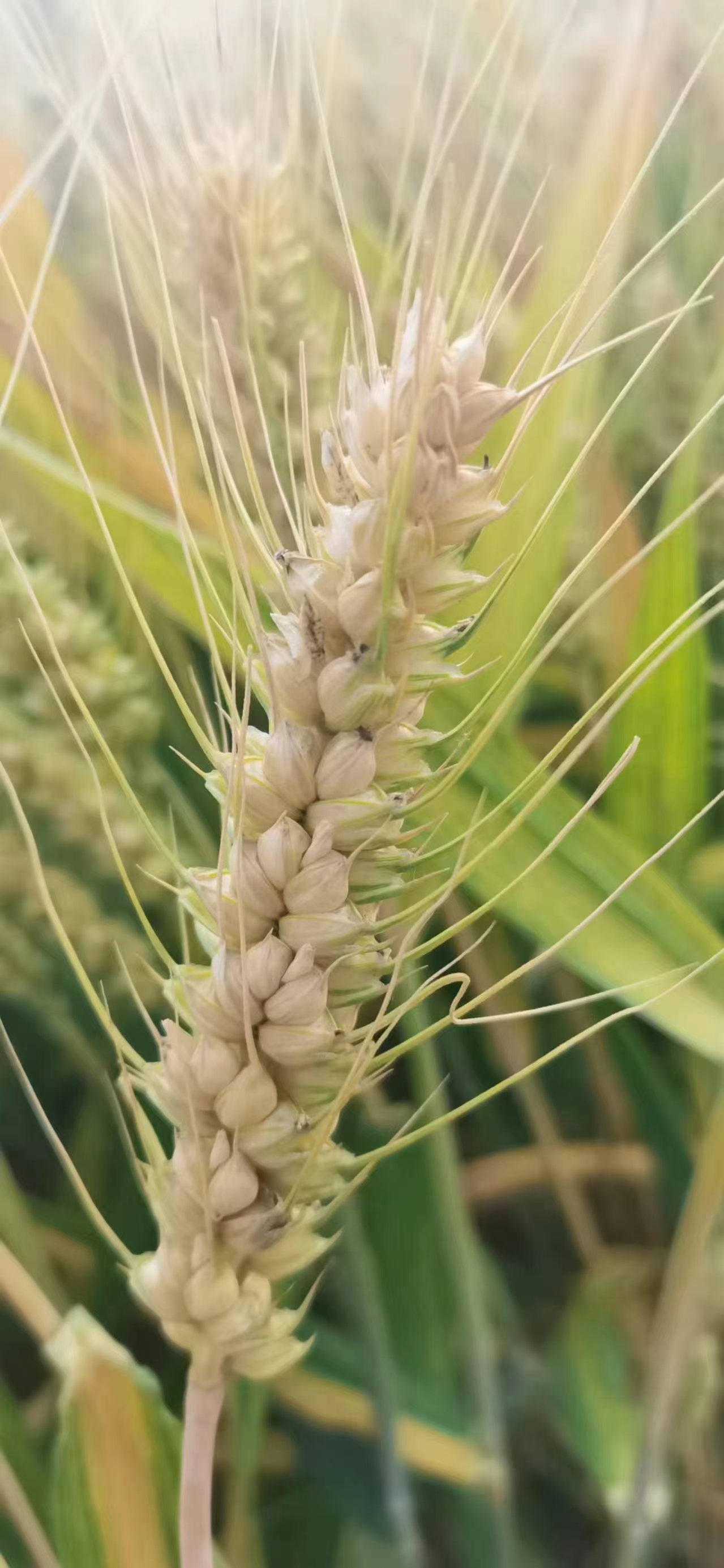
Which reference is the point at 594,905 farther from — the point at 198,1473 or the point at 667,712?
the point at 198,1473

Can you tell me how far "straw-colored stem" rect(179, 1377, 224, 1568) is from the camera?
22cm

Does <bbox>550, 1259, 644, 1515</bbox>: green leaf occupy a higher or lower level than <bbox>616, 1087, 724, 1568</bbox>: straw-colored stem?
lower

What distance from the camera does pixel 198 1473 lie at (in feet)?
0.71

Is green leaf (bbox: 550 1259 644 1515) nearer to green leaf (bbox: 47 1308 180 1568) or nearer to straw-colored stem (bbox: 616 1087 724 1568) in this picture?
straw-colored stem (bbox: 616 1087 724 1568)

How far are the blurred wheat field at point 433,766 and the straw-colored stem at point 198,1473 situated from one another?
6 cm

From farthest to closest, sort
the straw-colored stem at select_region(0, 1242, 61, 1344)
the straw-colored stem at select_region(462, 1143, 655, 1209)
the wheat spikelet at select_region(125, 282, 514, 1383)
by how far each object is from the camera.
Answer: the straw-colored stem at select_region(462, 1143, 655, 1209) < the straw-colored stem at select_region(0, 1242, 61, 1344) < the wheat spikelet at select_region(125, 282, 514, 1383)

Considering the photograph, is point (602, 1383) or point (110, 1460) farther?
point (602, 1383)

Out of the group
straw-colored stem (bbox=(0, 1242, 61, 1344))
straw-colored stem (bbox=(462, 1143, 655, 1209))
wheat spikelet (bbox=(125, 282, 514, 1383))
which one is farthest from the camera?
straw-colored stem (bbox=(462, 1143, 655, 1209))

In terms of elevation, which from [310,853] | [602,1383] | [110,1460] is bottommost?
[602,1383]

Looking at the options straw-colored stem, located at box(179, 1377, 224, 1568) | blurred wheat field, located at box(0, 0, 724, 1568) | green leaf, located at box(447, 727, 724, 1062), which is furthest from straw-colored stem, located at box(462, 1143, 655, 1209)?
straw-colored stem, located at box(179, 1377, 224, 1568)

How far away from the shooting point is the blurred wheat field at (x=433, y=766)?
1.10ft

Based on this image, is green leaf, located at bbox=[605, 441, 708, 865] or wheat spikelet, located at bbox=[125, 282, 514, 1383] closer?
wheat spikelet, located at bbox=[125, 282, 514, 1383]

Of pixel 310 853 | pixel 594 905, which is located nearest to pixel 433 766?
pixel 594 905

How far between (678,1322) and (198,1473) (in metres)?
0.22
